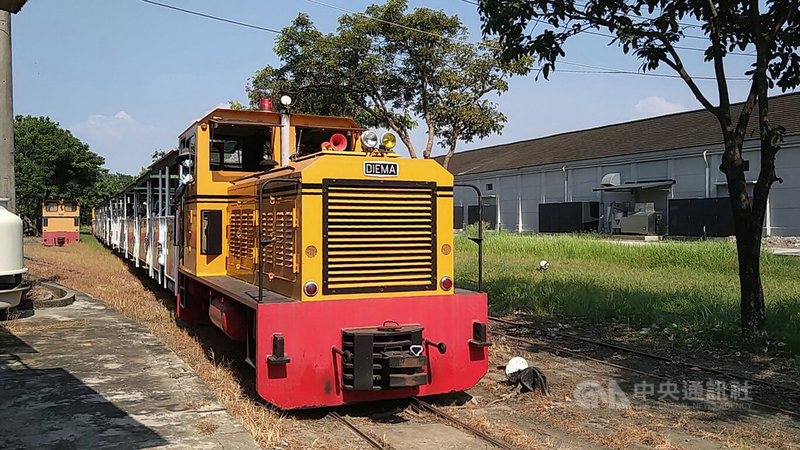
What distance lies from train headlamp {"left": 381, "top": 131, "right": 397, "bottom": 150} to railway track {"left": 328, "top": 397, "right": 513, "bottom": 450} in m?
2.22

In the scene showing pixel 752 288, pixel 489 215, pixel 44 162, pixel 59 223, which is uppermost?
pixel 44 162

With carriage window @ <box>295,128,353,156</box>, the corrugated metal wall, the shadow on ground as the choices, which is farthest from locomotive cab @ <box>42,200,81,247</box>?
the shadow on ground

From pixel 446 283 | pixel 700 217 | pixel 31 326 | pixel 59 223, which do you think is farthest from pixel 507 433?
pixel 59 223

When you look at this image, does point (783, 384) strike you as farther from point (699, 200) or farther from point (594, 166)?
point (594, 166)

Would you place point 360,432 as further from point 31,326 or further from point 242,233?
point 31,326

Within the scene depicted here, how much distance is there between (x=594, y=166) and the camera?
102 ft

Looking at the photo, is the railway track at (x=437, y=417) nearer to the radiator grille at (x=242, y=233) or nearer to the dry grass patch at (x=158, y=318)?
the dry grass patch at (x=158, y=318)

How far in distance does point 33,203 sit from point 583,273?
3013 centimetres

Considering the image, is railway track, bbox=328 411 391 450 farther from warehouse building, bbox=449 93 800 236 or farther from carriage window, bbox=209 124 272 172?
warehouse building, bbox=449 93 800 236

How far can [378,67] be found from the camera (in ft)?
61.9

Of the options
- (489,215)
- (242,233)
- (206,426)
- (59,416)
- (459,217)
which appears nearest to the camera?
(206,426)

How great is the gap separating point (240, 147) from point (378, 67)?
11.8 metres

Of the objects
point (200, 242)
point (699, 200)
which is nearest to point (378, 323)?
point (200, 242)

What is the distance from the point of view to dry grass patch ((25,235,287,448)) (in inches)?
199
